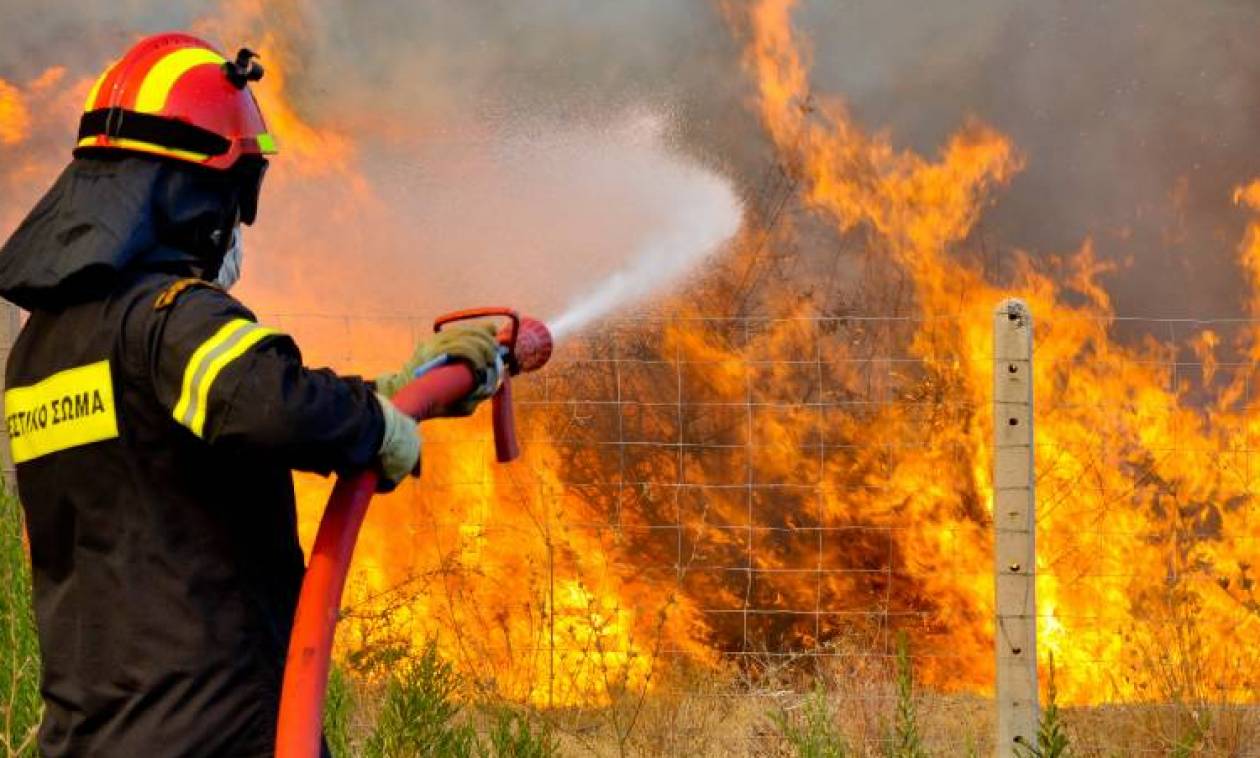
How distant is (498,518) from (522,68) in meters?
5.20

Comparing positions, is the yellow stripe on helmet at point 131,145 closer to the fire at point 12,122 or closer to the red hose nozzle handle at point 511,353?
the red hose nozzle handle at point 511,353

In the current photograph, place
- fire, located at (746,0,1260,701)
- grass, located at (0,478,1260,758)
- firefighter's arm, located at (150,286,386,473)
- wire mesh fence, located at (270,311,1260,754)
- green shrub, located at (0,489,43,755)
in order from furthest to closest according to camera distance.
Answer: fire, located at (746,0,1260,701), wire mesh fence, located at (270,311,1260,754), grass, located at (0,478,1260,758), green shrub, located at (0,489,43,755), firefighter's arm, located at (150,286,386,473)

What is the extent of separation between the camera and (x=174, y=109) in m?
2.34

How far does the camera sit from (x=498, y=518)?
24.9 feet

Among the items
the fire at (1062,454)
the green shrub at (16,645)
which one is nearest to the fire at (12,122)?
the fire at (1062,454)

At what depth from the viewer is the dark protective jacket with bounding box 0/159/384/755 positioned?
2.17 metres

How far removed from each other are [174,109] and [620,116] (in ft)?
30.9

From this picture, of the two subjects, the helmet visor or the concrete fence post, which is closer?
the helmet visor

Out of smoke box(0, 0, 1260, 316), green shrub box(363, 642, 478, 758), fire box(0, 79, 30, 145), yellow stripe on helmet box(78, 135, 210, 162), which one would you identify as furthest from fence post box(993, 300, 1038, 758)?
fire box(0, 79, 30, 145)

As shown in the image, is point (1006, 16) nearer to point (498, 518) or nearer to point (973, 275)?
point (973, 275)

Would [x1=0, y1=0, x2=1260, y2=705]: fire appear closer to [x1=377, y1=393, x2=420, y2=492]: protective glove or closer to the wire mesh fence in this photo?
the wire mesh fence

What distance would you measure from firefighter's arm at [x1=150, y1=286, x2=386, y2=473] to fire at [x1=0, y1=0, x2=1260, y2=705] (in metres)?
3.42

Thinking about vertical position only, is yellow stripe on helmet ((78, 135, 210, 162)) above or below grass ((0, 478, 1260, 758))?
above

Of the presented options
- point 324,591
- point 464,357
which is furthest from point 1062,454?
point 324,591
